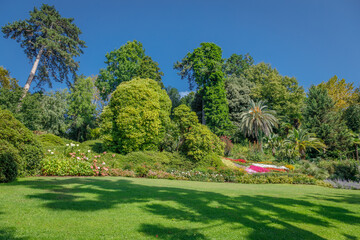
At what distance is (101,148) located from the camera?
703 inches

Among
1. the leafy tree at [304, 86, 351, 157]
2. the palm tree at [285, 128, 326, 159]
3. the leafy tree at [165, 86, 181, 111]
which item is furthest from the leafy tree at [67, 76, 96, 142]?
the leafy tree at [304, 86, 351, 157]

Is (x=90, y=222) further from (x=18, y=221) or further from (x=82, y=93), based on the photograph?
(x=82, y=93)

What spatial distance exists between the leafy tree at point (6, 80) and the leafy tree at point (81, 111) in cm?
800

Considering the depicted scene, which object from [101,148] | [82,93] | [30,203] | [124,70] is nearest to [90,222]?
[30,203]

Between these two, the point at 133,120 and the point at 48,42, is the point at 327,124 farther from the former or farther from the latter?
the point at 48,42

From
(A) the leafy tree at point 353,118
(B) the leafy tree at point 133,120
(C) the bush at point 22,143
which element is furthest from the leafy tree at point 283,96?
(C) the bush at point 22,143

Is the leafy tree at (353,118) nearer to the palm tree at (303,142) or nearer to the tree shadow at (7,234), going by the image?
the palm tree at (303,142)

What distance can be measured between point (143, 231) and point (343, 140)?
3231 centimetres

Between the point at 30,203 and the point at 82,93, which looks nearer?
the point at 30,203

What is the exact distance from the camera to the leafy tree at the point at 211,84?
31.4m

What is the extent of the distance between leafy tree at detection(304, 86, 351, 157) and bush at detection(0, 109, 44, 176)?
3016 cm

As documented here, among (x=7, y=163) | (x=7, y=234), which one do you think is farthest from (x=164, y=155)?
(x=7, y=234)

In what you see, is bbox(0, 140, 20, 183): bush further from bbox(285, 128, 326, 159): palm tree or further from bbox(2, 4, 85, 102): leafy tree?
bbox(285, 128, 326, 159): palm tree

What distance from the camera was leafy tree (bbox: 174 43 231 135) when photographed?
31.4 meters
